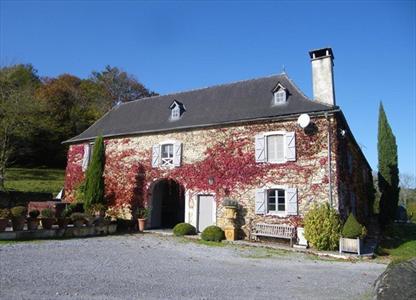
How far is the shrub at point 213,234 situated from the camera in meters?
12.8

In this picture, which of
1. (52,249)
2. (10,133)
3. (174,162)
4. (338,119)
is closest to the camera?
(52,249)

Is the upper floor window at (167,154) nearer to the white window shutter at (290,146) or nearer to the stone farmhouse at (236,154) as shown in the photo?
the stone farmhouse at (236,154)

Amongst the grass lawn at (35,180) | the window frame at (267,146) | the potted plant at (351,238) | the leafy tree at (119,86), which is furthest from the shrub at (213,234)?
the leafy tree at (119,86)

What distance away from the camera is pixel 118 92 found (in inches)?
1539

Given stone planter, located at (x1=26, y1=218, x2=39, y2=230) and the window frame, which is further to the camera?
the window frame

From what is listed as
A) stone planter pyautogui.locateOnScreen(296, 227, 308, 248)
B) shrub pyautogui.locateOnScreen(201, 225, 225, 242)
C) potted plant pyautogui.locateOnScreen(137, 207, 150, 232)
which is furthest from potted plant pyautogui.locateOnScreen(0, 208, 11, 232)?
stone planter pyautogui.locateOnScreen(296, 227, 308, 248)

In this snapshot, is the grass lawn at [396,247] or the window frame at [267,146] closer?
the grass lawn at [396,247]

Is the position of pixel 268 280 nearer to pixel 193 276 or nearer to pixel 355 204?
pixel 193 276

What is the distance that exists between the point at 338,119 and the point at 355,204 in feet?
17.8

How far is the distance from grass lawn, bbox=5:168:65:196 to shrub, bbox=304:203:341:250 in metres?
18.7

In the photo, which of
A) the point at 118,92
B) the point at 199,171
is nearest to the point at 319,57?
the point at 199,171

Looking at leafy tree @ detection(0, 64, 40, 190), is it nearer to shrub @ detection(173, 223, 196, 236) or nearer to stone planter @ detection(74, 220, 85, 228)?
stone planter @ detection(74, 220, 85, 228)

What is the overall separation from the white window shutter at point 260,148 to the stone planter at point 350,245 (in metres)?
4.28

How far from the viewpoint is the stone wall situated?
12.5 m
